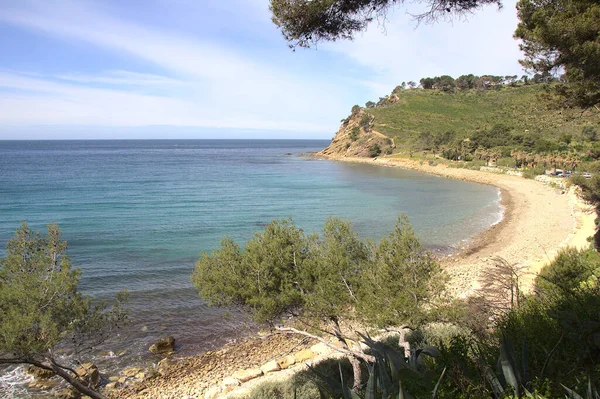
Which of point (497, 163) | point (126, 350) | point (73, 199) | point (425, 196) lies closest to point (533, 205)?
point (425, 196)

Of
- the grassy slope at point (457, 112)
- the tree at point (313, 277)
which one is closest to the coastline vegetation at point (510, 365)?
the tree at point (313, 277)

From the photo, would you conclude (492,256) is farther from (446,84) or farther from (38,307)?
(446,84)

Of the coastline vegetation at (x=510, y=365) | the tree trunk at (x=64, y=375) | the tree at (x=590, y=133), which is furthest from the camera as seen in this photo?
the tree at (x=590, y=133)

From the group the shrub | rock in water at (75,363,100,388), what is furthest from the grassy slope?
rock in water at (75,363,100,388)

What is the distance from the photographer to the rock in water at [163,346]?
15.0 metres

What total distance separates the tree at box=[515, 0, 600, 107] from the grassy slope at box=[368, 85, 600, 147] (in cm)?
8108

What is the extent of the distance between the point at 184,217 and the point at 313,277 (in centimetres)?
2753

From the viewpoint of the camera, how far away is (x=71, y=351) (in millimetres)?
14375

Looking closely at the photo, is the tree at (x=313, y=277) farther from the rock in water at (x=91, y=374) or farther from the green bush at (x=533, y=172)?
the green bush at (x=533, y=172)

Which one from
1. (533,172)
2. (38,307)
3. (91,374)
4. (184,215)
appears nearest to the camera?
(38,307)

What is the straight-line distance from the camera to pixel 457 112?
111 metres

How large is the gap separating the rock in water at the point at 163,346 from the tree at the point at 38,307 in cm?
361

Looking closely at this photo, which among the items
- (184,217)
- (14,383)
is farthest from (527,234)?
(14,383)

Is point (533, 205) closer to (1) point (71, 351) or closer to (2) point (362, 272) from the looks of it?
(2) point (362, 272)
